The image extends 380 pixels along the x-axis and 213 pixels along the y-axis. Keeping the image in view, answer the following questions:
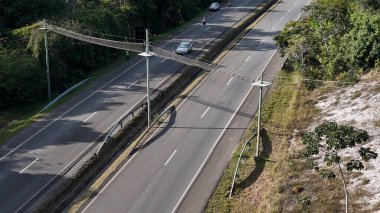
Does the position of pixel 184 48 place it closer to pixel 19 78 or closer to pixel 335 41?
pixel 335 41

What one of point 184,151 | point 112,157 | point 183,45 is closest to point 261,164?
point 184,151

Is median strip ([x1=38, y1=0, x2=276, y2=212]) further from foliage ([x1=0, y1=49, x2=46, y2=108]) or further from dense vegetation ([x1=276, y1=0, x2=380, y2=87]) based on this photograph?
foliage ([x1=0, y1=49, x2=46, y2=108])

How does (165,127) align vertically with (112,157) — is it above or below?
above

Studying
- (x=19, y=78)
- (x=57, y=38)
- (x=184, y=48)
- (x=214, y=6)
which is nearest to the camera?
(x=19, y=78)

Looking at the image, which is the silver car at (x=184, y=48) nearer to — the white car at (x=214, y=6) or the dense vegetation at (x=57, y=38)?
the dense vegetation at (x=57, y=38)

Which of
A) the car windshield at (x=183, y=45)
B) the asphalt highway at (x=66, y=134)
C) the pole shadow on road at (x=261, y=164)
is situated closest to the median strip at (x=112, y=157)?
the asphalt highway at (x=66, y=134)

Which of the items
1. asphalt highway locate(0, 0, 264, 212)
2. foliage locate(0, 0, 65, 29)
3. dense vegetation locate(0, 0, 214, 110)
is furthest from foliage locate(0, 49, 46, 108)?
foliage locate(0, 0, 65, 29)
